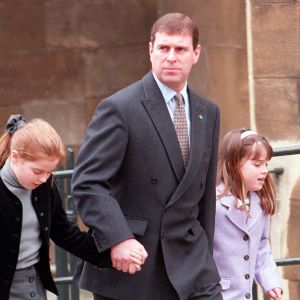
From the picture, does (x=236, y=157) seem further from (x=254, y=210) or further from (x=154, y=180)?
(x=154, y=180)

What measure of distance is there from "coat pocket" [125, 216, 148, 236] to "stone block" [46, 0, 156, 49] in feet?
24.5

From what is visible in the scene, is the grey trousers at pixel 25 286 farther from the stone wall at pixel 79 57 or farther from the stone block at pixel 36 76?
the stone block at pixel 36 76

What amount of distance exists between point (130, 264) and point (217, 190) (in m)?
1.13

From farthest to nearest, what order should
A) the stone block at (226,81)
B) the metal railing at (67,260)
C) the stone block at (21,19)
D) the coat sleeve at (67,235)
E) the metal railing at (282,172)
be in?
the stone block at (21,19) → the stone block at (226,81) → the metal railing at (67,260) → the metal railing at (282,172) → the coat sleeve at (67,235)

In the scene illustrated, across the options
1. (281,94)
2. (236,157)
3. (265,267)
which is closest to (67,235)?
(236,157)

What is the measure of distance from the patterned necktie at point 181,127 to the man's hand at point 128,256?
0.50 m

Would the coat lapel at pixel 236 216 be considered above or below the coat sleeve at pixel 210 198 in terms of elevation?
below

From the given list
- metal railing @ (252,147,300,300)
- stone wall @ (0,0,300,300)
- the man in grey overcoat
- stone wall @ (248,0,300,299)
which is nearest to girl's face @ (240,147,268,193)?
the man in grey overcoat

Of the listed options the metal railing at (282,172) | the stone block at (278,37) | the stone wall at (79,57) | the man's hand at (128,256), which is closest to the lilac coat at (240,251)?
the man's hand at (128,256)

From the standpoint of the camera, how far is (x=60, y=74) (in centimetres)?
1307

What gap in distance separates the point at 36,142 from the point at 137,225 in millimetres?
547

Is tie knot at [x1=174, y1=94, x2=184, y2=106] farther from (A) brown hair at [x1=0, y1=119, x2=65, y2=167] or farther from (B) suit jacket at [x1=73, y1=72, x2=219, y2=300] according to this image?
(A) brown hair at [x1=0, y1=119, x2=65, y2=167]

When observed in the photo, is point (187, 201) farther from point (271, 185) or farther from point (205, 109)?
point (271, 185)

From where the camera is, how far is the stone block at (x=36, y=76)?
13.0m
